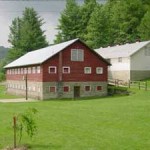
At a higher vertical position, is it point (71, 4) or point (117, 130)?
point (71, 4)

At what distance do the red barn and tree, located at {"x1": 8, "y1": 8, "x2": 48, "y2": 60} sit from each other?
52.2 m

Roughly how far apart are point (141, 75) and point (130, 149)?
50844 millimetres

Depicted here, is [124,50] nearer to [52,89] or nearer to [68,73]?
[68,73]

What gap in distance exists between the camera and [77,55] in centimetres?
6034

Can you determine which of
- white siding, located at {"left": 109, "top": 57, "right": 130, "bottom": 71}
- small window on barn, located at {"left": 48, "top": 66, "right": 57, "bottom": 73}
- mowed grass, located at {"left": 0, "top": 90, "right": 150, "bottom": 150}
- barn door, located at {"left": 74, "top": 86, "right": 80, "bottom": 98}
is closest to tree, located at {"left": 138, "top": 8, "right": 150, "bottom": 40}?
white siding, located at {"left": 109, "top": 57, "right": 130, "bottom": 71}

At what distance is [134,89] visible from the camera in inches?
2274

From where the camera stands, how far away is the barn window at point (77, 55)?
60031 millimetres

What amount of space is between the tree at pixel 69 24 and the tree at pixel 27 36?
20.6ft

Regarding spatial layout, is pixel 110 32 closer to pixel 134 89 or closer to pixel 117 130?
pixel 134 89

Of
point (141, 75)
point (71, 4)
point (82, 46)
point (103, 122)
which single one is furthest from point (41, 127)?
point (71, 4)

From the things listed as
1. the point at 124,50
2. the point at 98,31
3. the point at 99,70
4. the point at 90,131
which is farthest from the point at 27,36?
the point at 90,131

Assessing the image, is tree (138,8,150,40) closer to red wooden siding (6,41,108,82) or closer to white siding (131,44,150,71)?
white siding (131,44,150,71)

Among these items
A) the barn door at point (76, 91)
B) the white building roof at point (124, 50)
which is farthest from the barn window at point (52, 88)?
the white building roof at point (124, 50)

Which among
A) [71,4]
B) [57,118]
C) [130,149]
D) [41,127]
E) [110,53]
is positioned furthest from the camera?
[71,4]
